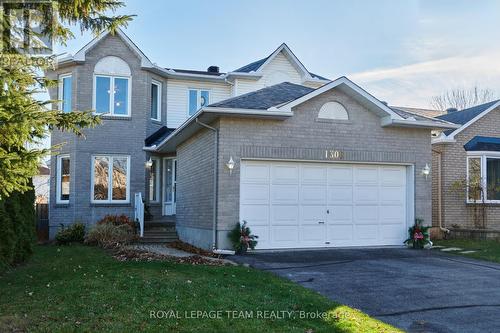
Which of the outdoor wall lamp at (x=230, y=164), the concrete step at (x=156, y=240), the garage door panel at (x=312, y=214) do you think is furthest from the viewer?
the concrete step at (x=156, y=240)

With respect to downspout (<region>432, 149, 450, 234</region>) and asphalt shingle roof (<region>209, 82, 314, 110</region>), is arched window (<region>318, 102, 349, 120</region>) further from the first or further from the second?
downspout (<region>432, 149, 450, 234</region>)

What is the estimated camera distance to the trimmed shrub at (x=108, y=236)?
15.1 metres

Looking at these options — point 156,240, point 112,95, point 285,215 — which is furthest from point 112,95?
point 285,215

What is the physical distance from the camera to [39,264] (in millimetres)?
11156

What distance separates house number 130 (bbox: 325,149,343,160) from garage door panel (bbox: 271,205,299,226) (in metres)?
1.64

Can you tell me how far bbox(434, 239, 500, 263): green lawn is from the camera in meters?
12.2

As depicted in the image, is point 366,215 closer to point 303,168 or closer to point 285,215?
point 303,168

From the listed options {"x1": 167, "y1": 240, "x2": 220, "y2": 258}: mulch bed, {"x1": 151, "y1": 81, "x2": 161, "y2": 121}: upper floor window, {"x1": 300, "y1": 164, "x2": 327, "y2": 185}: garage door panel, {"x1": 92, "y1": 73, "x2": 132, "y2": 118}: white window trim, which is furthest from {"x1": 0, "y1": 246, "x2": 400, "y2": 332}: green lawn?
{"x1": 151, "y1": 81, "x2": 161, "y2": 121}: upper floor window

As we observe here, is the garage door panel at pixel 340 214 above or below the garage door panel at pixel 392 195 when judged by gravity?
below

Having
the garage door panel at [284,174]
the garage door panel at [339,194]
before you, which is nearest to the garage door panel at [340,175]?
the garage door panel at [339,194]

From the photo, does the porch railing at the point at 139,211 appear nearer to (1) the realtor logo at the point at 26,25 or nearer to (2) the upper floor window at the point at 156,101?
(2) the upper floor window at the point at 156,101

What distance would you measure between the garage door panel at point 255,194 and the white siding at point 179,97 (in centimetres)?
940

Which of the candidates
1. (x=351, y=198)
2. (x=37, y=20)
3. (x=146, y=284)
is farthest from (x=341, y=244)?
(x=37, y=20)

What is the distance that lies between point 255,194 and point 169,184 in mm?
8459
